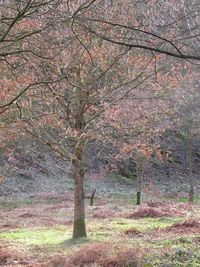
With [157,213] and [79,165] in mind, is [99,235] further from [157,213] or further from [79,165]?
[157,213]

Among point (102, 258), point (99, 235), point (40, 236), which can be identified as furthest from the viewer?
point (40, 236)

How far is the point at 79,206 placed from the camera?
1508 centimetres

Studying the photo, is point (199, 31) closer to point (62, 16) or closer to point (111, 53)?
point (62, 16)

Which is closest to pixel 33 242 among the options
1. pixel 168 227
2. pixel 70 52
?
pixel 168 227

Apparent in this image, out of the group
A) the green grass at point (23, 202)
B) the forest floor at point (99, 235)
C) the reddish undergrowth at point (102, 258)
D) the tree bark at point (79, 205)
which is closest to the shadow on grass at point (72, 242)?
the forest floor at point (99, 235)

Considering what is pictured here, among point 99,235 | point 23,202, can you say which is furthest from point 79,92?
point 23,202

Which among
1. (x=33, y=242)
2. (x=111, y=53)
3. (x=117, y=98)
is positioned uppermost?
(x=111, y=53)

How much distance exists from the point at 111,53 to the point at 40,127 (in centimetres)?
305

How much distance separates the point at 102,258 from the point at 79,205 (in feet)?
18.0

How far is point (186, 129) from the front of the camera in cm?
2933

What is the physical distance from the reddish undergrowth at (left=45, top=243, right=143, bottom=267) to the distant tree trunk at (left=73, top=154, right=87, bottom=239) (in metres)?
4.32

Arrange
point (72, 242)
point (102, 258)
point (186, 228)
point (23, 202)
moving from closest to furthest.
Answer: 1. point (102, 258)
2. point (72, 242)
3. point (186, 228)
4. point (23, 202)

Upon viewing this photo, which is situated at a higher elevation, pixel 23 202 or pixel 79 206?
pixel 23 202

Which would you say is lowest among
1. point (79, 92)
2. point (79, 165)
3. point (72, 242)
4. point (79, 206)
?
point (72, 242)
